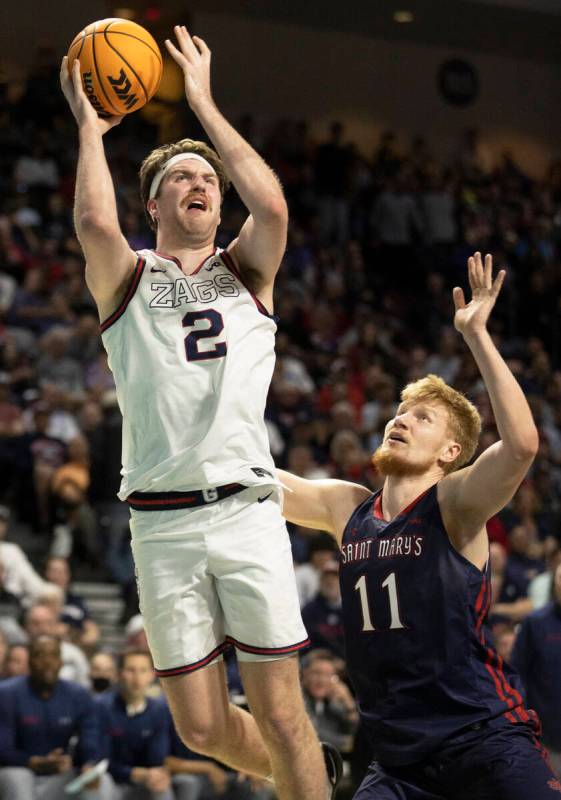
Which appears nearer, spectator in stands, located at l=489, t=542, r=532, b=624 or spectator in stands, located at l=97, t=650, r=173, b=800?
spectator in stands, located at l=97, t=650, r=173, b=800

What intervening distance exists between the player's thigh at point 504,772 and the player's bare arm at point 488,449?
0.63 m

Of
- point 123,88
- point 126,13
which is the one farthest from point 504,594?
point 126,13

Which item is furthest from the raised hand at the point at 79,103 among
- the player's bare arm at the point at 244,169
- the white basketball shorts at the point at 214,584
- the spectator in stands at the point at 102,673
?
the spectator in stands at the point at 102,673

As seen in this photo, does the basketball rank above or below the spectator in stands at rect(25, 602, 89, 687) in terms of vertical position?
above

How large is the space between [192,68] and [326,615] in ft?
19.0

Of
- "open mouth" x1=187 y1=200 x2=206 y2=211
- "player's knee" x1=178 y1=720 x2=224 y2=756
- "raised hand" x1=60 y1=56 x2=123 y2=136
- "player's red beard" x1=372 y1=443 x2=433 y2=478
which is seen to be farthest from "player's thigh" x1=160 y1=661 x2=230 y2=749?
"raised hand" x1=60 y1=56 x2=123 y2=136

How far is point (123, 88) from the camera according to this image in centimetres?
454

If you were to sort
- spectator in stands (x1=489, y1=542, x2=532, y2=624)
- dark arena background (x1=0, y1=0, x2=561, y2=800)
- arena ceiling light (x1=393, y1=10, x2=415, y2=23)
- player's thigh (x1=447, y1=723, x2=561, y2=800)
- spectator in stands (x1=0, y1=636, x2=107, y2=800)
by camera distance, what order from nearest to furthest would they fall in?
player's thigh (x1=447, y1=723, x2=561, y2=800) < spectator in stands (x1=0, y1=636, x2=107, y2=800) < dark arena background (x1=0, y1=0, x2=561, y2=800) < spectator in stands (x1=489, y1=542, x2=532, y2=624) < arena ceiling light (x1=393, y1=10, x2=415, y2=23)

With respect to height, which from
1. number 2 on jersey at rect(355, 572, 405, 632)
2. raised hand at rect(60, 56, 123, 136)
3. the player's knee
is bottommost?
the player's knee

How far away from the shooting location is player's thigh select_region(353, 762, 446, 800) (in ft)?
13.8

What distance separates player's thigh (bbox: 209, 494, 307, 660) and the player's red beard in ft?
1.62

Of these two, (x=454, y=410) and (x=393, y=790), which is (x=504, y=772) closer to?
(x=393, y=790)

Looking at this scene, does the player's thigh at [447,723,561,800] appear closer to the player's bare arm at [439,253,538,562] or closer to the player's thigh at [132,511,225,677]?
the player's bare arm at [439,253,538,562]

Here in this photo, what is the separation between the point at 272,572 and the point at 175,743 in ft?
14.3
